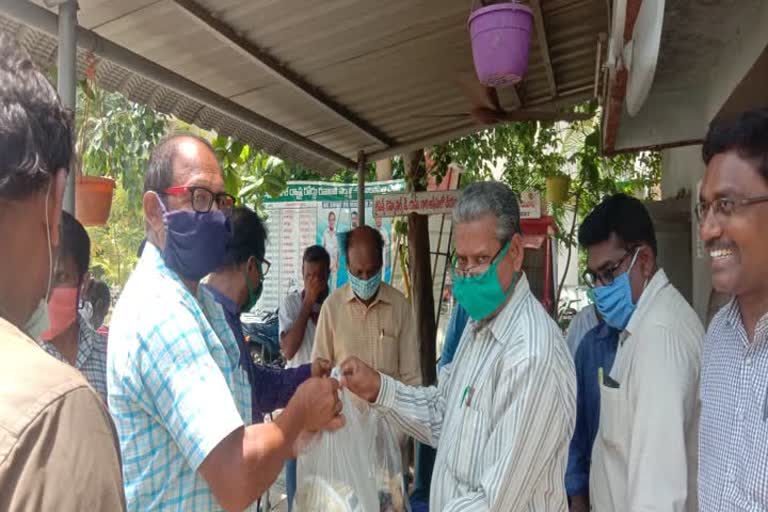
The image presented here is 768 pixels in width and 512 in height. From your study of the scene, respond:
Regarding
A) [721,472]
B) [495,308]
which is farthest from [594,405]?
[721,472]

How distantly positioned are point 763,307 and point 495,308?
756 mm

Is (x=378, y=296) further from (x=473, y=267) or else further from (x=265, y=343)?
(x=473, y=267)

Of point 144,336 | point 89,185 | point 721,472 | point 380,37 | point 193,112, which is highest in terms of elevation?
point 380,37

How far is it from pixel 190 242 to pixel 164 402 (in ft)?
1.68

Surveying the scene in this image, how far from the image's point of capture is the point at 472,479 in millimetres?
1758

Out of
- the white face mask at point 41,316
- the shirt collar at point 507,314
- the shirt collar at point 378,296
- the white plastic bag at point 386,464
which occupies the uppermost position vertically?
the white face mask at point 41,316

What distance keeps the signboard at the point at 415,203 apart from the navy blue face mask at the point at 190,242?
131 inches

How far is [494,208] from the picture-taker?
193cm

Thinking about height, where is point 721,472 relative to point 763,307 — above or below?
below

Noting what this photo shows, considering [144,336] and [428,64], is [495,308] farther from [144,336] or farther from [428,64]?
[428,64]

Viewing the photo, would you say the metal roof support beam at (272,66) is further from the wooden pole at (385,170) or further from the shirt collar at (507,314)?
the wooden pole at (385,170)

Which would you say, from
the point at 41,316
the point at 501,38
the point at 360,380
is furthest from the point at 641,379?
the point at 41,316

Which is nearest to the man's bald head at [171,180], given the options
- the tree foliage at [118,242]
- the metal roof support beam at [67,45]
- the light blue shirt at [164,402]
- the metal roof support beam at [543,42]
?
the light blue shirt at [164,402]

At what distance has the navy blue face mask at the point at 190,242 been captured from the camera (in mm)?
1710
